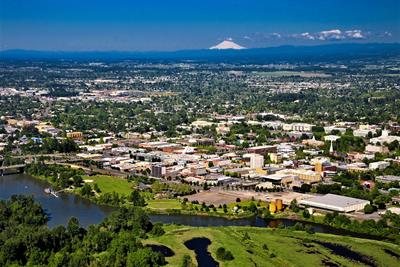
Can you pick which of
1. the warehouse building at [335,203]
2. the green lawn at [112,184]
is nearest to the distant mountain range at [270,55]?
the green lawn at [112,184]

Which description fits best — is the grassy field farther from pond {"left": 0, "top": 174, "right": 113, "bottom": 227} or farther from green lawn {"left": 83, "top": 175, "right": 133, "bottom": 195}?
green lawn {"left": 83, "top": 175, "right": 133, "bottom": 195}

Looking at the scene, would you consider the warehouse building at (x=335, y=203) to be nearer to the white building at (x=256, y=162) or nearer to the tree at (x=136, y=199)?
the tree at (x=136, y=199)

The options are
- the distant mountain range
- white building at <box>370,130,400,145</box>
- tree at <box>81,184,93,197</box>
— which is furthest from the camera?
the distant mountain range

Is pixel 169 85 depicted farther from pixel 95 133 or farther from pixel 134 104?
pixel 95 133

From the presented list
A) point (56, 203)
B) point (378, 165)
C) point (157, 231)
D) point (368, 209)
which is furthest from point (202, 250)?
point (378, 165)

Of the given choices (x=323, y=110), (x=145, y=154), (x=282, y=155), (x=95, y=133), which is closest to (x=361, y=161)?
(x=282, y=155)

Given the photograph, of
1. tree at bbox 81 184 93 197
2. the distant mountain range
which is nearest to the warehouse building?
tree at bbox 81 184 93 197

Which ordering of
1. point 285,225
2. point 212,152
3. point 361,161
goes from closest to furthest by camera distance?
point 285,225 → point 361,161 → point 212,152
